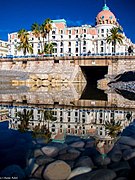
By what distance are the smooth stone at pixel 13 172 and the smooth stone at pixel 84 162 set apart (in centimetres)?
148

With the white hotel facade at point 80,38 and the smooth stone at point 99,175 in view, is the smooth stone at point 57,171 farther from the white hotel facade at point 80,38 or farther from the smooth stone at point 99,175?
the white hotel facade at point 80,38

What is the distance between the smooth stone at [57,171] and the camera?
5715mm

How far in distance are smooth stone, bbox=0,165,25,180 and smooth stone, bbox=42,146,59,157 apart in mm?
1303

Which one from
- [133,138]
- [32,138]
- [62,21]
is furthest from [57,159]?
[62,21]

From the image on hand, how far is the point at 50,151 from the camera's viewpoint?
748 centimetres

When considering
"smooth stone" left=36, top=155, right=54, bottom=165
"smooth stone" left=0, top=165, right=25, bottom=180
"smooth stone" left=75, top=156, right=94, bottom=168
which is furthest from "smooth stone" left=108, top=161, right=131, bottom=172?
"smooth stone" left=0, top=165, right=25, bottom=180

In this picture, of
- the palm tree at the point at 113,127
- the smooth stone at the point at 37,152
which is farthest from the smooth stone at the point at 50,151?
the palm tree at the point at 113,127

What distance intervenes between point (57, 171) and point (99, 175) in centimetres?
104

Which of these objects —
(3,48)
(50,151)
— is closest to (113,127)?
(50,151)

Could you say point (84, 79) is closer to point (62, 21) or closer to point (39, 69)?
point (39, 69)

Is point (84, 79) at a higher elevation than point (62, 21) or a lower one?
lower

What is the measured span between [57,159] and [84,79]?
59.5m

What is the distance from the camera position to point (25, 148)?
789 cm

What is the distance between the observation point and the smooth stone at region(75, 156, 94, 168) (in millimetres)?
6416
